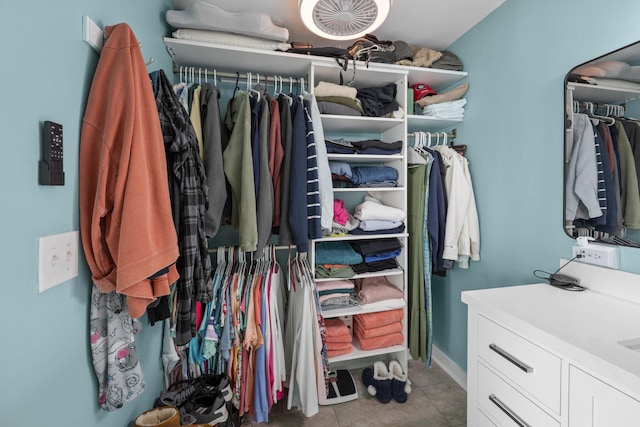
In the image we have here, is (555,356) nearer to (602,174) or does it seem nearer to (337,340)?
(602,174)

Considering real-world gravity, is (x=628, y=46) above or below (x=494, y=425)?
above

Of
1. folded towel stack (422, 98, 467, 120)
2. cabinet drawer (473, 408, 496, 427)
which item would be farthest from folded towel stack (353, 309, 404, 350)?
folded towel stack (422, 98, 467, 120)

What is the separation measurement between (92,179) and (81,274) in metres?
0.28

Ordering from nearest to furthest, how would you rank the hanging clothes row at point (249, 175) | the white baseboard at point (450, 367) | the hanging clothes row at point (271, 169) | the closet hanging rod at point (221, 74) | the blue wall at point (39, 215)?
the blue wall at point (39, 215)
the hanging clothes row at point (249, 175)
the hanging clothes row at point (271, 169)
the closet hanging rod at point (221, 74)
the white baseboard at point (450, 367)

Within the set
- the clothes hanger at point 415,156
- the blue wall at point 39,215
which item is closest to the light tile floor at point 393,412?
the blue wall at point 39,215

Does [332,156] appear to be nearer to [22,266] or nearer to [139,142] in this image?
[139,142]

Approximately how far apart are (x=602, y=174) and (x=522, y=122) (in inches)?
20.6

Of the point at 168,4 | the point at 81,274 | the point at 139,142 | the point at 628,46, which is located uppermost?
the point at 168,4

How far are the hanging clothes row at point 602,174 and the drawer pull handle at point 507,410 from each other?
86cm

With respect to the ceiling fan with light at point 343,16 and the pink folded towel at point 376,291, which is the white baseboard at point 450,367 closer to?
the pink folded towel at point 376,291

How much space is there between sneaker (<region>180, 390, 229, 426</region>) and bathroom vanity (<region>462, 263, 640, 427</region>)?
1.15 m

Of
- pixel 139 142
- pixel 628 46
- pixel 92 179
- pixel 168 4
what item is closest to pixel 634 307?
pixel 628 46

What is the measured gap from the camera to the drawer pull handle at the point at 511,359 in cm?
96

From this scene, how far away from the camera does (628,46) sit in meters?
1.13
